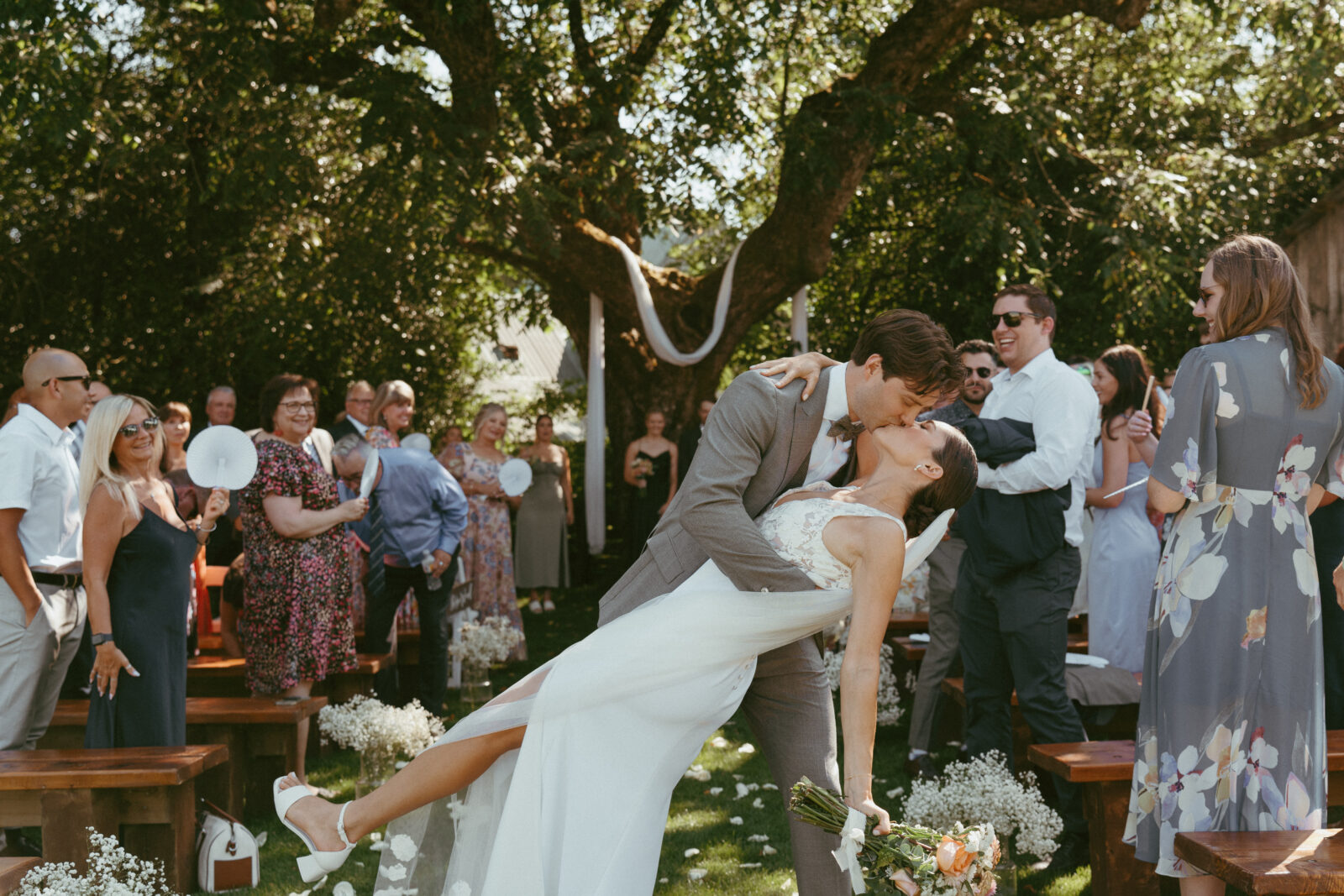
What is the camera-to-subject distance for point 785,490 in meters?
2.86

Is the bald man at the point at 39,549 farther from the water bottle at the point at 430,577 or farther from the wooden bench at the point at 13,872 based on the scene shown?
the water bottle at the point at 430,577

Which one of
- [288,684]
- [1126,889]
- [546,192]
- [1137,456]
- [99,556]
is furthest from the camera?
[546,192]

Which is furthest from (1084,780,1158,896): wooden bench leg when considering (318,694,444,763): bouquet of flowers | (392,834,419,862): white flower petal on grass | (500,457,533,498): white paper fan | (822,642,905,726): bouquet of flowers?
(500,457,533,498): white paper fan

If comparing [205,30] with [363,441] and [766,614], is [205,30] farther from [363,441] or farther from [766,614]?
[766,614]

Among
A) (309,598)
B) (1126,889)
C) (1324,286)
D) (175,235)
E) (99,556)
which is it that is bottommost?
(1126,889)

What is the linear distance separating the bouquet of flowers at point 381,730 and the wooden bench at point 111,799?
85 centimetres

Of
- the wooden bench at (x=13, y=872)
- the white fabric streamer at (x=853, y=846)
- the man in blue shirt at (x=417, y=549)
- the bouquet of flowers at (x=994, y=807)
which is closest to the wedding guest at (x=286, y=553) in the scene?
the man in blue shirt at (x=417, y=549)

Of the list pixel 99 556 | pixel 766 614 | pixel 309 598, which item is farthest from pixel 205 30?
pixel 766 614

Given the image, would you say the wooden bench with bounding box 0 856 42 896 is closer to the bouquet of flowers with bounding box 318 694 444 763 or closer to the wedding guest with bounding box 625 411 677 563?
the bouquet of flowers with bounding box 318 694 444 763

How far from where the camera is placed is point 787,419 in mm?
2738

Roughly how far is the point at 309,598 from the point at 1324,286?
410 inches

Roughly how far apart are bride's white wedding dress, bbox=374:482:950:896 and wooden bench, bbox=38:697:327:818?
2511 millimetres

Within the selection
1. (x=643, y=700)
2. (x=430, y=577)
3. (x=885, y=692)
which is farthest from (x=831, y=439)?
(x=430, y=577)

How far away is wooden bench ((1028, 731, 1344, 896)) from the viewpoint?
3.53 meters
